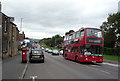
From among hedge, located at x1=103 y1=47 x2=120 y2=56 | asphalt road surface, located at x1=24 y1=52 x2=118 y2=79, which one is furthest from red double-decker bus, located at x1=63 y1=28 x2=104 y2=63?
hedge, located at x1=103 y1=47 x2=120 y2=56

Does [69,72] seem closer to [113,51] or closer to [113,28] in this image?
[113,51]

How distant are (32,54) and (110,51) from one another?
123 feet

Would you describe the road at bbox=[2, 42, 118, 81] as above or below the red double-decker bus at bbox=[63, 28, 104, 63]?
Result: below

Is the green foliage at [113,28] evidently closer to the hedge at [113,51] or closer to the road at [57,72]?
the hedge at [113,51]

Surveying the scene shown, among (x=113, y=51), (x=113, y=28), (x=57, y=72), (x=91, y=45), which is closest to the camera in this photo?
(x=57, y=72)

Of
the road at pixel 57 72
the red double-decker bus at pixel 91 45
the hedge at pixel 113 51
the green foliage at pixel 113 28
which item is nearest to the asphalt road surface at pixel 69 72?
the road at pixel 57 72

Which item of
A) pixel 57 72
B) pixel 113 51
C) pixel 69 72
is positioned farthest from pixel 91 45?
pixel 113 51

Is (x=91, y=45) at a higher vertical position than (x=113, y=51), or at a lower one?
higher

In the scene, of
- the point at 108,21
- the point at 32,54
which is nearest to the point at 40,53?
the point at 32,54

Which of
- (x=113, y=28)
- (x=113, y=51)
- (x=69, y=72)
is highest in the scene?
(x=113, y=28)

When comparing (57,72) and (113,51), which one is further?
(113,51)

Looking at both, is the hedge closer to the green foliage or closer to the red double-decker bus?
the green foliage

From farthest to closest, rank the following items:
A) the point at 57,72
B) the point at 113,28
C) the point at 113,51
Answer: the point at 113,28, the point at 113,51, the point at 57,72

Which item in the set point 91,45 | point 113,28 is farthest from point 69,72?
point 113,28
